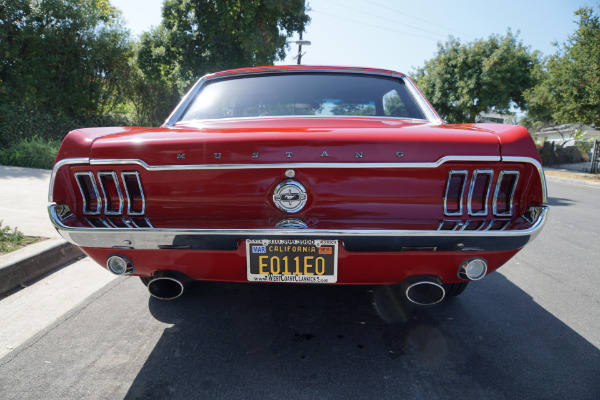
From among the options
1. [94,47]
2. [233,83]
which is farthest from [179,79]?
[233,83]

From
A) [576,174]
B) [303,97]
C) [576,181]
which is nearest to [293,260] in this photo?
[303,97]

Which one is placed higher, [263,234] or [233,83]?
[233,83]

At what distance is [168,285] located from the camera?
2.05m

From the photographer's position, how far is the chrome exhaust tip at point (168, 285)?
1863 mm

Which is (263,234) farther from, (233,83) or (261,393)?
(233,83)

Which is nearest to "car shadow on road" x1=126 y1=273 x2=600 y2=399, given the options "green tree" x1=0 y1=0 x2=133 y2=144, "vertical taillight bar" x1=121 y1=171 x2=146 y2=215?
"vertical taillight bar" x1=121 y1=171 x2=146 y2=215

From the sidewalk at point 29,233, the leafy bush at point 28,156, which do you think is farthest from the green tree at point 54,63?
the sidewalk at point 29,233

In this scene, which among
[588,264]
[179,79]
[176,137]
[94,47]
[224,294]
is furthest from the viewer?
[179,79]

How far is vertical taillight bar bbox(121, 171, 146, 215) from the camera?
5.90ft

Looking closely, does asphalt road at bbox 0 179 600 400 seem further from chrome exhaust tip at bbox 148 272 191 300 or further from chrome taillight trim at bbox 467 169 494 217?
chrome taillight trim at bbox 467 169 494 217

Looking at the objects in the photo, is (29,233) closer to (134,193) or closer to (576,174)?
(134,193)

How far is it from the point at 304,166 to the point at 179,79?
617 inches

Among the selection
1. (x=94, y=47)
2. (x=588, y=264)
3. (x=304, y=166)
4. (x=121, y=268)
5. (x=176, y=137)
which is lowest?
(x=588, y=264)

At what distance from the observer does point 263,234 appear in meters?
1.65
